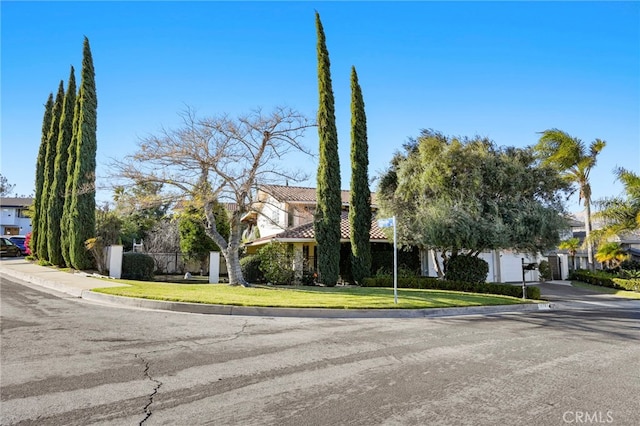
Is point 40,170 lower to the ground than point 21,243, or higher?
higher

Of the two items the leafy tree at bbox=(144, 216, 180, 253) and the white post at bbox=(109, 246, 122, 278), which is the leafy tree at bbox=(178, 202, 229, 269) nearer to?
the leafy tree at bbox=(144, 216, 180, 253)

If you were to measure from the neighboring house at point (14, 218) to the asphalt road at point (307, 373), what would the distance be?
2319 inches

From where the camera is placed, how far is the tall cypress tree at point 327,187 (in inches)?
836

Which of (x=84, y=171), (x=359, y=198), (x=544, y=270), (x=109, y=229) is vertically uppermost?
(x=84, y=171)

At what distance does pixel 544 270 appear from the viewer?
28.2 meters

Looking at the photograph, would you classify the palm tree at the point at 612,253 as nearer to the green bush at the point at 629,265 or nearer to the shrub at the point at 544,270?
the green bush at the point at 629,265

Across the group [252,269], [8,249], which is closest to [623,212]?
[252,269]

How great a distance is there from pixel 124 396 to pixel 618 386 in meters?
5.91

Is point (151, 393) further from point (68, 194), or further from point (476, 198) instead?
point (68, 194)

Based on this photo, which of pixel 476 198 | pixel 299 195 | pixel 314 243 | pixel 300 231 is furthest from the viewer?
pixel 299 195

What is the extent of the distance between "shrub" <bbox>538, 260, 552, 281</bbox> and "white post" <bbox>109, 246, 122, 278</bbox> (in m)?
25.5

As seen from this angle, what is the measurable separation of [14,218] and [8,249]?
24677mm

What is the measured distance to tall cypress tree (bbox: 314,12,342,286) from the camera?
69.7ft

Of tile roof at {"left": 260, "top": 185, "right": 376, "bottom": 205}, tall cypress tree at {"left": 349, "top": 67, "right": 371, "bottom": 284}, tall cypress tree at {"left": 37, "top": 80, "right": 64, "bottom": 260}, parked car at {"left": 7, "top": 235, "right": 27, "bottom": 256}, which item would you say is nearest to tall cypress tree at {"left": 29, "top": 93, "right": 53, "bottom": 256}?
tall cypress tree at {"left": 37, "top": 80, "right": 64, "bottom": 260}
